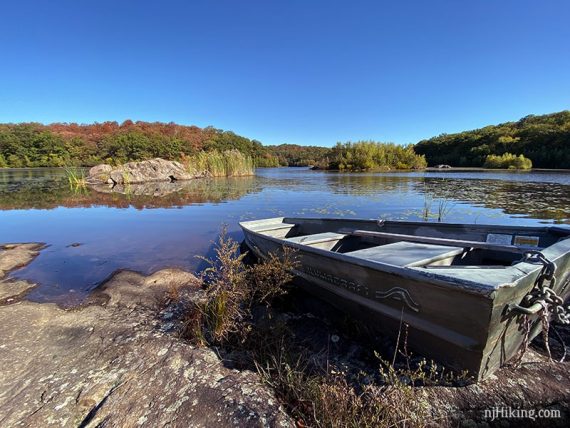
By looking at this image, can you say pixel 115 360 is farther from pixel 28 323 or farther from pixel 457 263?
pixel 457 263

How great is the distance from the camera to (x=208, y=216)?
32.5 feet

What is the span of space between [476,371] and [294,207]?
9.72 meters

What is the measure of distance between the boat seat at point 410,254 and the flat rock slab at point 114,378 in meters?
1.56

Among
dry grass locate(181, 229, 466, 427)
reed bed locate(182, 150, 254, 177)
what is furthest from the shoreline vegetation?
dry grass locate(181, 229, 466, 427)

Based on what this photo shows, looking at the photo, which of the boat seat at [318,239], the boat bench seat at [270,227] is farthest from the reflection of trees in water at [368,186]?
the boat seat at [318,239]

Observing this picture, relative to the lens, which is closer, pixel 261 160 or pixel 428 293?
pixel 428 293

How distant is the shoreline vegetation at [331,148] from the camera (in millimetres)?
48000

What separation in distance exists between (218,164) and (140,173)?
6975 mm

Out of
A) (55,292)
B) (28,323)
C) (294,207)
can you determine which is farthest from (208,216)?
(28,323)

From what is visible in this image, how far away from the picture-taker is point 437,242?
361 cm

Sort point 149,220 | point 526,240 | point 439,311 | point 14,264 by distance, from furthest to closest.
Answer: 1. point 149,220
2. point 14,264
3. point 526,240
4. point 439,311

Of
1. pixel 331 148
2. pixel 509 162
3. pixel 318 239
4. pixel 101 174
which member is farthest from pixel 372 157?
pixel 318 239

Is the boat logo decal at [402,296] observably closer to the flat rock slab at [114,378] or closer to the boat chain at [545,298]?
the boat chain at [545,298]

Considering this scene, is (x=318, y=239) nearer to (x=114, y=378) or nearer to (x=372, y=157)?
(x=114, y=378)
